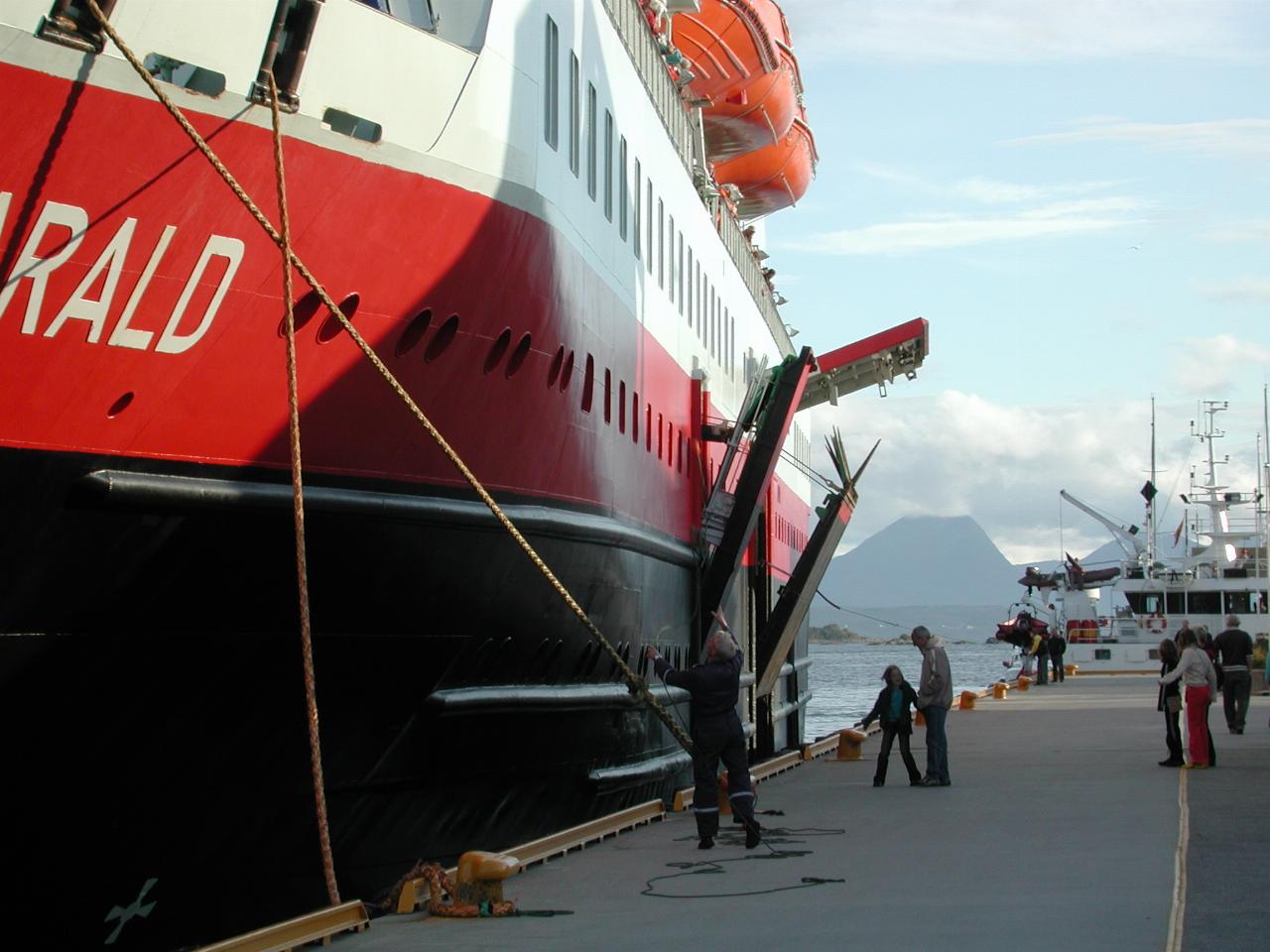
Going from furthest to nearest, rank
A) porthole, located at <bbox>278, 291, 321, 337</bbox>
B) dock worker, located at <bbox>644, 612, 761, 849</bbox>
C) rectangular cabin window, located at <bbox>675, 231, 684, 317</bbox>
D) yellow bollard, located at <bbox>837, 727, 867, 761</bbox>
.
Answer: yellow bollard, located at <bbox>837, 727, 867, 761</bbox>, rectangular cabin window, located at <bbox>675, 231, 684, 317</bbox>, dock worker, located at <bbox>644, 612, 761, 849</bbox>, porthole, located at <bbox>278, 291, 321, 337</bbox>

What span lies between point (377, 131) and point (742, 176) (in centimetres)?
1961

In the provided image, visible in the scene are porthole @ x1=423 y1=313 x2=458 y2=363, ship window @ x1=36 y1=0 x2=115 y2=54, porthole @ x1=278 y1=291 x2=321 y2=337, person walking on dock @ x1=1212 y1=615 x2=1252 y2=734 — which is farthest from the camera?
person walking on dock @ x1=1212 y1=615 x2=1252 y2=734

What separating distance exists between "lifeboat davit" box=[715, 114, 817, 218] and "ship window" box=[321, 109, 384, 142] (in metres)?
18.3

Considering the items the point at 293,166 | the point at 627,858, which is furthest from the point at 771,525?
the point at 293,166

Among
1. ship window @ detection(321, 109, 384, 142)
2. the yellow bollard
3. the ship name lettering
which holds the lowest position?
the yellow bollard

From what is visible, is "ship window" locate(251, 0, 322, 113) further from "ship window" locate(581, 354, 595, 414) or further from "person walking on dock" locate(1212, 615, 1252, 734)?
"person walking on dock" locate(1212, 615, 1252, 734)

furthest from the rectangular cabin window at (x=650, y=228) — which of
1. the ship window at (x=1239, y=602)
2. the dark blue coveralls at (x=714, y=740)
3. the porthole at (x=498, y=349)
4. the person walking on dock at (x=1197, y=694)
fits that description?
the ship window at (x=1239, y=602)

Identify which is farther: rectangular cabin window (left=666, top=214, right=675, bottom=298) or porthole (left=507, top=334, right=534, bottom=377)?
rectangular cabin window (left=666, top=214, right=675, bottom=298)

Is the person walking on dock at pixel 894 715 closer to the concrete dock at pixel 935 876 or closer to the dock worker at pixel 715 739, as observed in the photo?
the concrete dock at pixel 935 876

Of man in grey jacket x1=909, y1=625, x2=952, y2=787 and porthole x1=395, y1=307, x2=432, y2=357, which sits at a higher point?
porthole x1=395, y1=307, x2=432, y2=357

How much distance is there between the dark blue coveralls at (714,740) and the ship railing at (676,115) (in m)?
5.53

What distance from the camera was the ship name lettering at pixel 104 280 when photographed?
716 cm

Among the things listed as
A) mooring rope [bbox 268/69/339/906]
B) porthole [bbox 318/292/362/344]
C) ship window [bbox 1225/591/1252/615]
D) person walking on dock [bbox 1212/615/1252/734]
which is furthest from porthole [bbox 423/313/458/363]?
ship window [bbox 1225/591/1252/615]

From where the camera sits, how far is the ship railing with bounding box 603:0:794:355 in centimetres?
1395
